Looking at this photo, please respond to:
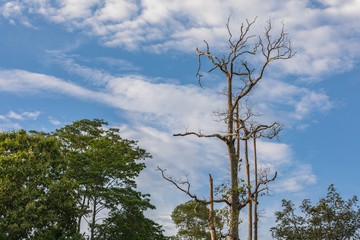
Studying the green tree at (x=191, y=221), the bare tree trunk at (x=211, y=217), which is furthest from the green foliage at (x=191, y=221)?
the bare tree trunk at (x=211, y=217)

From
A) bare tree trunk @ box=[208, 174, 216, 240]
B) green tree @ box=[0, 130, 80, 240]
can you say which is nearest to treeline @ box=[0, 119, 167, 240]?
green tree @ box=[0, 130, 80, 240]

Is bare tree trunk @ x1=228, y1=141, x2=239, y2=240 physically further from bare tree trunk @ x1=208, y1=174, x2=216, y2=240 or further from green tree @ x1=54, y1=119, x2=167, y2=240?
green tree @ x1=54, y1=119, x2=167, y2=240

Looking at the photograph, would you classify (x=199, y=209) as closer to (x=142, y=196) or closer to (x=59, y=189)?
(x=142, y=196)

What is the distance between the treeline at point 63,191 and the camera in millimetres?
18219

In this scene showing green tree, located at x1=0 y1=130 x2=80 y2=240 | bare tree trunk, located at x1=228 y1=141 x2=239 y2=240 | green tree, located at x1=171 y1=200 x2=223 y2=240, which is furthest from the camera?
green tree, located at x1=171 y1=200 x2=223 y2=240

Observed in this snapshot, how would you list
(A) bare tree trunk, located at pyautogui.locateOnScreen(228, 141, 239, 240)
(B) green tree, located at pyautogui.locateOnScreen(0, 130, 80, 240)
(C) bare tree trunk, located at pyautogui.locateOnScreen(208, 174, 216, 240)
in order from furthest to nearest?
1. (B) green tree, located at pyautogui.locateOnScreen(0, 130, 80, 240)
2. (C) bare tree trunk, located at pyautogui.locateOnScreen(208, 174, 216, 240)
3. (A) bare tree trunk, located at pyautogui.locateOnScreen(228, 141, 239, 240)

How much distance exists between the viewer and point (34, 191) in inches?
734

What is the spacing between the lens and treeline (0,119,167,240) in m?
18.2

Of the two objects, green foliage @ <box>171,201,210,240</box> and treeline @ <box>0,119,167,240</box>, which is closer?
treeline @ <box>0,119,167,240</box>

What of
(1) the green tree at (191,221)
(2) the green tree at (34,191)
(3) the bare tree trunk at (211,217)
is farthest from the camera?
(1) the green tree at (191,221)

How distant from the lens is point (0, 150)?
62.7ft

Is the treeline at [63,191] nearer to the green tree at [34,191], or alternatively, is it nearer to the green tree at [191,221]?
the green tree at [34,191]

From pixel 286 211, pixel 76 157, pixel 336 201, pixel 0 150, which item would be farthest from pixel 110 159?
pixel 336 201

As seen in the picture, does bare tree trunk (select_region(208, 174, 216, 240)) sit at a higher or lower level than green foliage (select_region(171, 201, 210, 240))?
lower
